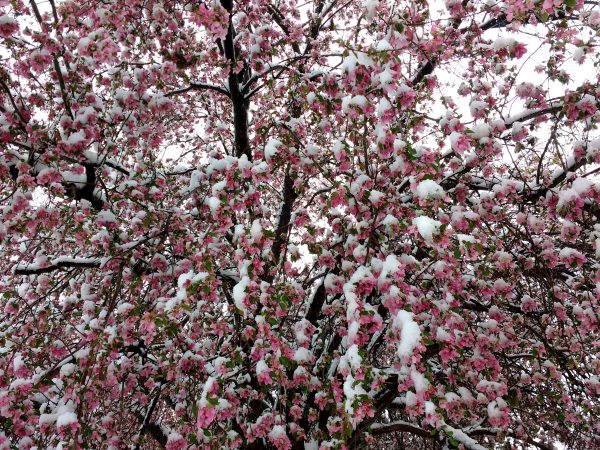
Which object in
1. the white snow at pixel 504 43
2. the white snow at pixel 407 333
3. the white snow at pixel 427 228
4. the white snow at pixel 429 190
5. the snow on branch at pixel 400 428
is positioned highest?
the white snow at pixel 504 43

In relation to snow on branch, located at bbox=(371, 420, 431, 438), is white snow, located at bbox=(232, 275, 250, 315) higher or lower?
higher

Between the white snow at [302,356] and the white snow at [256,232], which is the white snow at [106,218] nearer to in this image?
the white snow at [256,232]

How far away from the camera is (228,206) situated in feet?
9.36

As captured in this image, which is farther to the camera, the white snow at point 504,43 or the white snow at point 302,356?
the white snow at point 302,356

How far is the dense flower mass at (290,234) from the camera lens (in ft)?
8.50

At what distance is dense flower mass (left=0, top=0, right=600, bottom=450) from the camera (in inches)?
102

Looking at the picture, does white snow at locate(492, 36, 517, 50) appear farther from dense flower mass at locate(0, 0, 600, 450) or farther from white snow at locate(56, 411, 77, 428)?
white snow at locate(56, 411, 77, 428)

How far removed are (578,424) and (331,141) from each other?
462 cm

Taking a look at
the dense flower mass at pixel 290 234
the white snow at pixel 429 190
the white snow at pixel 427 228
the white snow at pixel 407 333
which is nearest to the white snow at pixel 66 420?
the dense flower mass at pixel 290 234

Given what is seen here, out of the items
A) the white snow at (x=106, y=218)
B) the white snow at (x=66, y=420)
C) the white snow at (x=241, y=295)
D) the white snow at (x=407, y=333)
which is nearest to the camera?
the white snow at (x=407, y=333)

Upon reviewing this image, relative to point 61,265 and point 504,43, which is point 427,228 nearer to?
point 504,43

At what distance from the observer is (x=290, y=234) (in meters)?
3.84

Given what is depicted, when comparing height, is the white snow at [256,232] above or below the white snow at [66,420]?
above

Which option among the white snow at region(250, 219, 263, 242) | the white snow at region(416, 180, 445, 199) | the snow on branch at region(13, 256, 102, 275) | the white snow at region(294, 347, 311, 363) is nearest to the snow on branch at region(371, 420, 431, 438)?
the white snow at region(294, 347, 311, 363)
